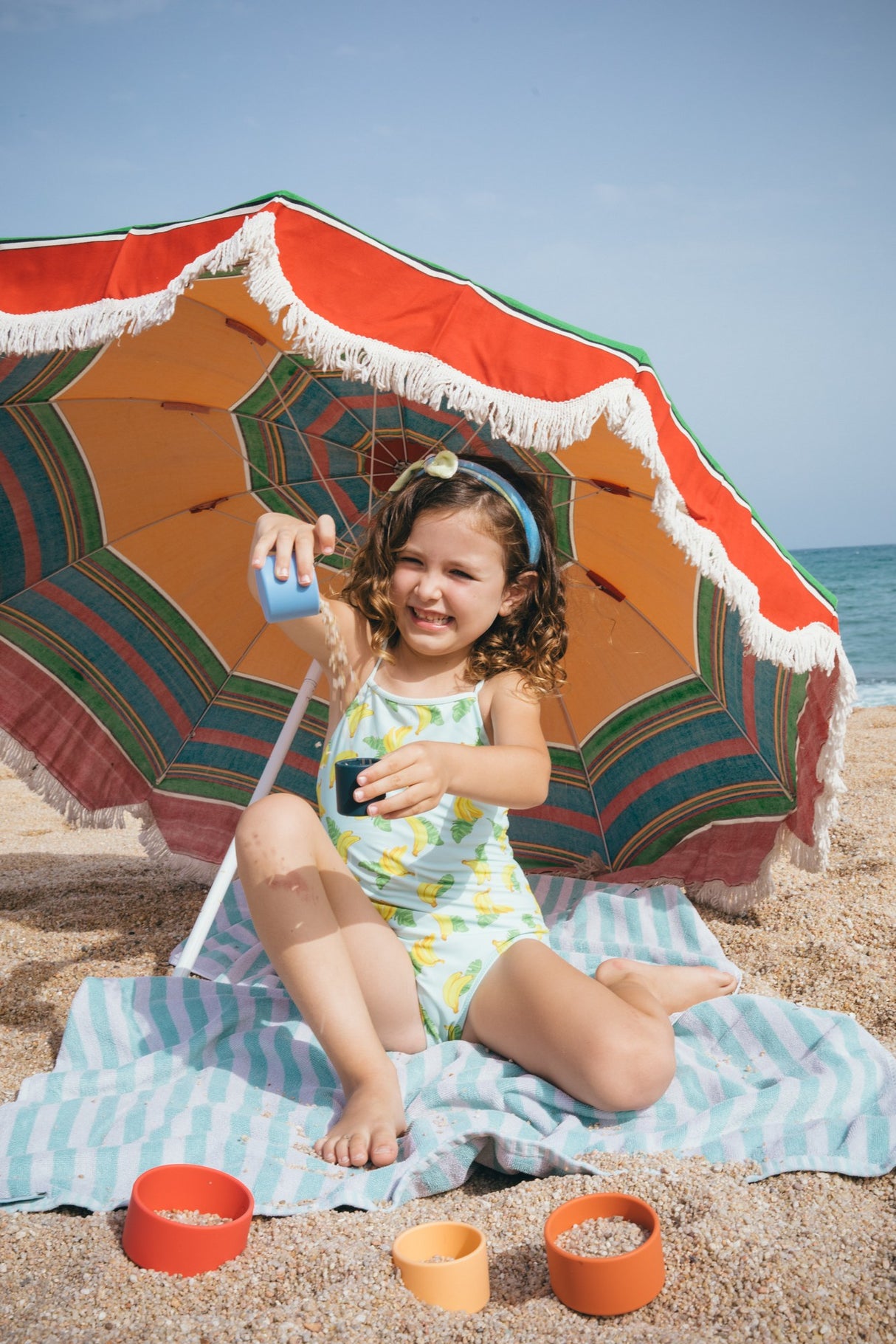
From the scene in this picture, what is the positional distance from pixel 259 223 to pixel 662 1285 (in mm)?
1914

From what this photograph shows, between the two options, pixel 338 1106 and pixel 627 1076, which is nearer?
pixel 627 1076

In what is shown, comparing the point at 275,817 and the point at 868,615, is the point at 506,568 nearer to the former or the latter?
the point at 275,817

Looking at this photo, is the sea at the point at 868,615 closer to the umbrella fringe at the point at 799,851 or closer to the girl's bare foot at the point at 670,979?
the umbrella fringe at the point at 799,851

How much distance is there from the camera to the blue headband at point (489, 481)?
241 centimetres

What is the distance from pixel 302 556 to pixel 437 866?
885 millimetres

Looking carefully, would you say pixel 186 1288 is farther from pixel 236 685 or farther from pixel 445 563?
pixel 236 685

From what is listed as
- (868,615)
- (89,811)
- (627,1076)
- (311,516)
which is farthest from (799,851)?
(868,615)

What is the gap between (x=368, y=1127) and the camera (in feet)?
6.37

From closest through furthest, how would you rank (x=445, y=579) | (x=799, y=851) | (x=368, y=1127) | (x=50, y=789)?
(x=368, y=1127)
(x=445, y=579)
(x=799, y=851)
(x=50, y=789)

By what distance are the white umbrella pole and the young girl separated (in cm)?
12

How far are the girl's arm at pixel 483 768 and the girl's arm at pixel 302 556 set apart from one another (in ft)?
1.38

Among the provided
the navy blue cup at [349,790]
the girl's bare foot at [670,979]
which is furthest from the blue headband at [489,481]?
the girl's bare foot at [670,979]

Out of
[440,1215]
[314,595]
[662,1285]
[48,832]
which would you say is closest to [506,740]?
[314,595]

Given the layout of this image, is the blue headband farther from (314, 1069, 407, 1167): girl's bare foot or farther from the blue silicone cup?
(314, 1069, 407, 1167): girl's bare foot
